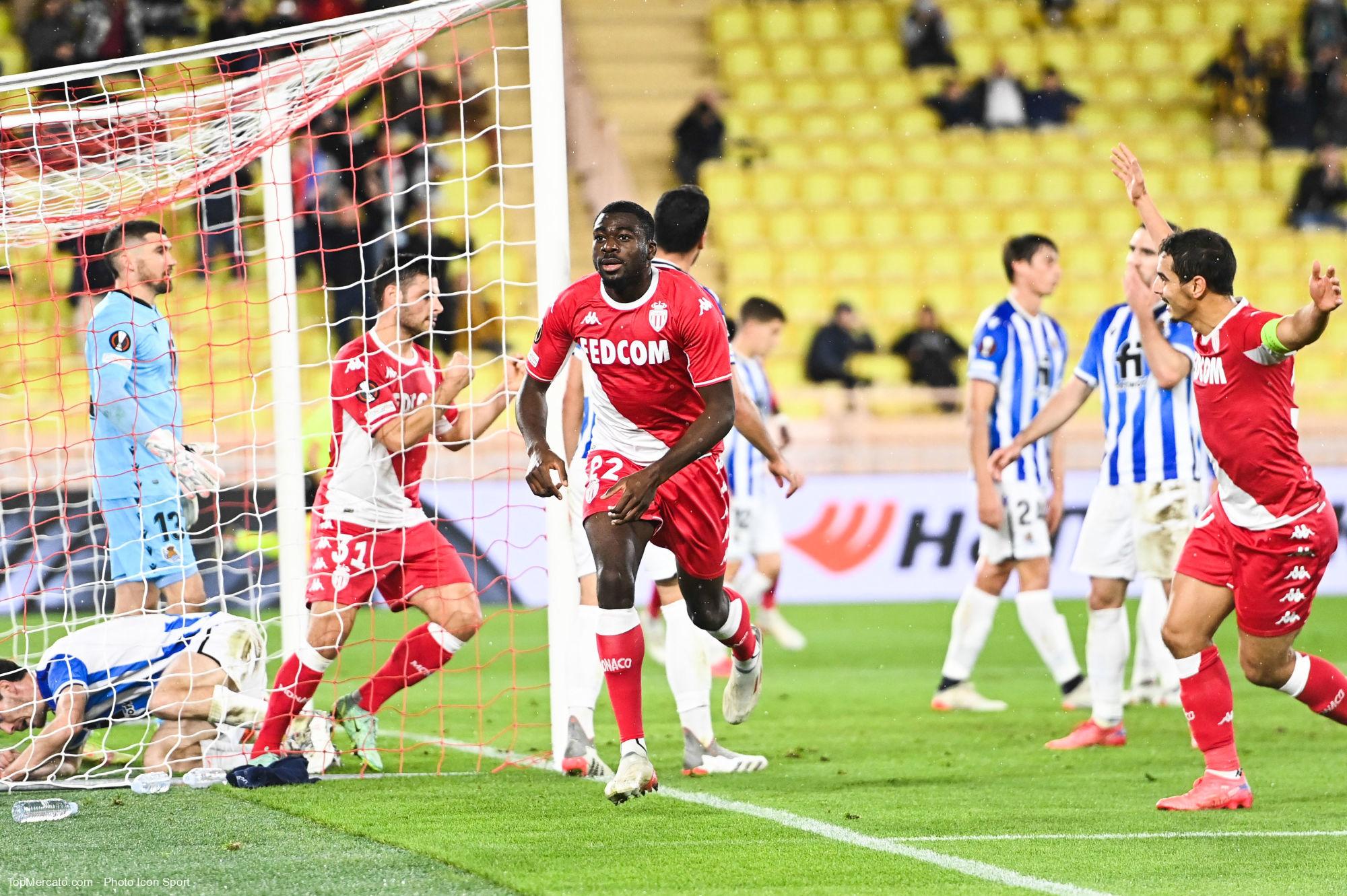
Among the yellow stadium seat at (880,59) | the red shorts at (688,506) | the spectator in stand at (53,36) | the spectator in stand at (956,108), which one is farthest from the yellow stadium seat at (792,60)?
the red shorts at (688,506)

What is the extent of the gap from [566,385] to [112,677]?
204cm

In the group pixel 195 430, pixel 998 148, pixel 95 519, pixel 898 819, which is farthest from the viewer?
pixel 998 148

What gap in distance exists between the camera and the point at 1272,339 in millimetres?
5621

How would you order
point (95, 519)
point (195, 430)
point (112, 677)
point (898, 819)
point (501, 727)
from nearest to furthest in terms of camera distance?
point (898, 819) → point (112, 677) → point (501, 727) → point (95, 519) → point (195, 430)

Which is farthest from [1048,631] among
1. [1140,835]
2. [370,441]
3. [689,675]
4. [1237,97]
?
[1237,97]

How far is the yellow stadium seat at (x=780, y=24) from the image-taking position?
21.9m

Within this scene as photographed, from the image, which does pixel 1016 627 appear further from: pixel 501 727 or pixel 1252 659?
pixel 1252 659

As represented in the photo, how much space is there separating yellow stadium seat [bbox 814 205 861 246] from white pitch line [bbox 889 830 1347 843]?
1518 centimetres

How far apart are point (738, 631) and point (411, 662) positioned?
135cm

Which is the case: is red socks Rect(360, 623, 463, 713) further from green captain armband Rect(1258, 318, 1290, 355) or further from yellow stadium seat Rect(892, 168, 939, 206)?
yellow stadium seat Rect(892, 168, 939, 206)

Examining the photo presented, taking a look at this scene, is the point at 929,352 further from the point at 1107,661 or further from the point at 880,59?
the point at 1107,661

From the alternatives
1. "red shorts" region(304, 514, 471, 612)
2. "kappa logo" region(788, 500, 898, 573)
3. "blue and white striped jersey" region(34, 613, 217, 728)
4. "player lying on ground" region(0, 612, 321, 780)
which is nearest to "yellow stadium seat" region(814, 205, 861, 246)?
"kappa logo" region(788, 500, 898, 573)

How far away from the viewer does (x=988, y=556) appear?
8.93 metres

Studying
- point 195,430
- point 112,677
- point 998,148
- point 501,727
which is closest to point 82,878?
point 112,677
